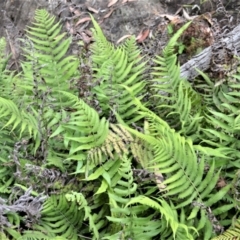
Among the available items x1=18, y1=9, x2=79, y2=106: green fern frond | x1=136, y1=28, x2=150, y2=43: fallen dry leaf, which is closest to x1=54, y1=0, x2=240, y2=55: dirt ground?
x1=136, y1=28, x2=150, y2=43: fallen dry leaf

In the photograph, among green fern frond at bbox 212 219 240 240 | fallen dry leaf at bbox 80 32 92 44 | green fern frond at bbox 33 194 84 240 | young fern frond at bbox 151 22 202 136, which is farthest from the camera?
fallen dry leaf at bbox 80 32 92 44

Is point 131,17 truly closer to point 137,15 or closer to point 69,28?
point 137,15

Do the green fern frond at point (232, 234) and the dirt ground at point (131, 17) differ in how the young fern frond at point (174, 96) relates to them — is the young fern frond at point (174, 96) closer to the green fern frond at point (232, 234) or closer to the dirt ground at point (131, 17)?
the dirt ground at point (131, 17)

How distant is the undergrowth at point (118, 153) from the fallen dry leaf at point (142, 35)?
1.00 m

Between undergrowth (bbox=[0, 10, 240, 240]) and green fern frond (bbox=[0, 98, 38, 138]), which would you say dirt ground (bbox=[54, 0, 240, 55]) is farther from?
green fern frond (bbox=[0, 98, 38, 138])

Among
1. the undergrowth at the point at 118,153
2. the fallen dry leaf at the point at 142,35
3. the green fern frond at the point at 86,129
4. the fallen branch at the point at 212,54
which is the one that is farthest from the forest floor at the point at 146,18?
the green fern frond at the point at 86,129

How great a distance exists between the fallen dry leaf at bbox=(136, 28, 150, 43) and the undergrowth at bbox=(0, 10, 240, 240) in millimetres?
1000

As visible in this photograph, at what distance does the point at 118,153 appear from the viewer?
343 centimetres

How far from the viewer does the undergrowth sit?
3.17 m

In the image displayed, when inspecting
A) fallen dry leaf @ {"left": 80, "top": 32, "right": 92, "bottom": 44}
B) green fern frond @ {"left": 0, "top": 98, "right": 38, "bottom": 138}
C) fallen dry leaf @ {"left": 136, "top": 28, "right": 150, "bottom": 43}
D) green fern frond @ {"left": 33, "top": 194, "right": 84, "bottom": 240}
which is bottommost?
green fern frond @ {"left": 33, "top": 194, "right": 84, "bottom": 240}

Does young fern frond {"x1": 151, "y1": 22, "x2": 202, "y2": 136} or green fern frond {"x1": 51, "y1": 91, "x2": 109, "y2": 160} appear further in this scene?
young fern frond {"x1": 151, "y1": 22, "x2": 202, "y2": 136}

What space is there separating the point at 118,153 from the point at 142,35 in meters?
2.23

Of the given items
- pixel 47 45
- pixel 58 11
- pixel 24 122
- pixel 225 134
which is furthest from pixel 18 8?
pixel 225 134

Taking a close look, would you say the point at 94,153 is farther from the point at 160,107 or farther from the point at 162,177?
the point at 160,107
